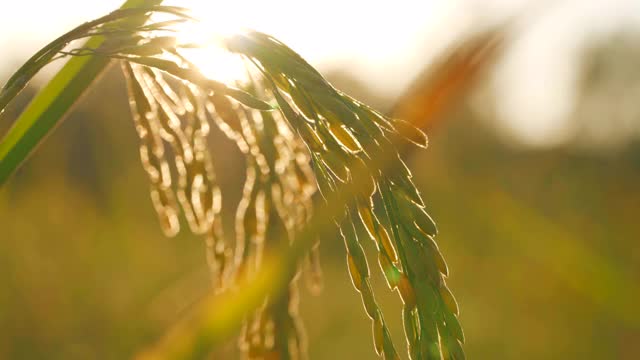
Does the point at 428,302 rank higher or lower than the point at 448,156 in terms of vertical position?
higher

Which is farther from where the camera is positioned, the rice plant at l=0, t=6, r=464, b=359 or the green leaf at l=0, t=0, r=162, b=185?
the green leaf at l=0, t=0, r=162, b=185

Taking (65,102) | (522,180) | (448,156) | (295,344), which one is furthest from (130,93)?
(448,156)

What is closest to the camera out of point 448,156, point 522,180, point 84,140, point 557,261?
point 557,261

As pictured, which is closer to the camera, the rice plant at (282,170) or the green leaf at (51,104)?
the rice plant at (282,170)

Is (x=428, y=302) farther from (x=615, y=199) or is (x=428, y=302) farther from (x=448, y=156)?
(x=448, y=156)
